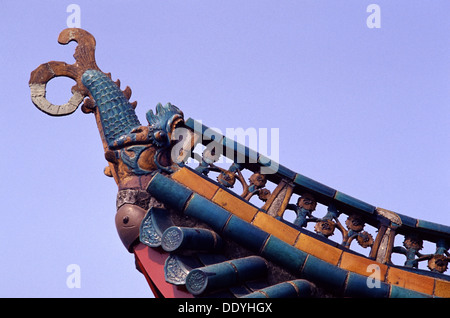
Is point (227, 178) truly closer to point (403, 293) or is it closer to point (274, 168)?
point (274, 168)

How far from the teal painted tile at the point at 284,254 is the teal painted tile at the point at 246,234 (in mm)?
63

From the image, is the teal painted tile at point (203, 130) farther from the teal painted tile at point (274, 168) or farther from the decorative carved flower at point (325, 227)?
the decorative carved flower at point (325, 227)

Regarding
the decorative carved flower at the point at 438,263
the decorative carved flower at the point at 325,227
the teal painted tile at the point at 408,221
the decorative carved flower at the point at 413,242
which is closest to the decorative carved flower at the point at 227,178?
the decorative carved flower at the point at 325,227

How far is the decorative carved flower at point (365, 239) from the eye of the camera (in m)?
6.58

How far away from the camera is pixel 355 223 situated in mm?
6641

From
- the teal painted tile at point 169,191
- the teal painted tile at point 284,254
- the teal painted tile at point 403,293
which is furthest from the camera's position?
the teal painted tile at point 169,191

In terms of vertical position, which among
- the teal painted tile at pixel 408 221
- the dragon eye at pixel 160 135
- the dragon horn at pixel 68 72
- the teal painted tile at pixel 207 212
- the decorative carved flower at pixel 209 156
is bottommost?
the teal painted tile at pixel 408 221

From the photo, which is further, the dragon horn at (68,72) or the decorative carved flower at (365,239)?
the dragon horn at (68,72)

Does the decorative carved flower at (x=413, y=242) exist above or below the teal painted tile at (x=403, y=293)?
above

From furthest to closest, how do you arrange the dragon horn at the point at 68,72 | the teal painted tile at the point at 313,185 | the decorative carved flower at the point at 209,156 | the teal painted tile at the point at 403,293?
the dragon horn at the point at 68,72, the decorative carved flower at the point at 209,156, the teal painted tile at the point at 313,185, the teal painted tile at the point at 403,293

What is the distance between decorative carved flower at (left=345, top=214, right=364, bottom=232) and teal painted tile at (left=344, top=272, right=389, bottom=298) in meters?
0.59

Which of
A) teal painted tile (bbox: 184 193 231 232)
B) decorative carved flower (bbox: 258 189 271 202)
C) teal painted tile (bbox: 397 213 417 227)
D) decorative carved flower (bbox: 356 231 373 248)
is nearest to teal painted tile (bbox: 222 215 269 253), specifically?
teal painted tile (bbox: 184 193 231 232)

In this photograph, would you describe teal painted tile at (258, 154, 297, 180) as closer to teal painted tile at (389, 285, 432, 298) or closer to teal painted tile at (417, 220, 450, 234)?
teal painted tile at (417, 220, 450, 234)

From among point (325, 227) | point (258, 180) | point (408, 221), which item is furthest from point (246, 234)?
point (408, 221)
